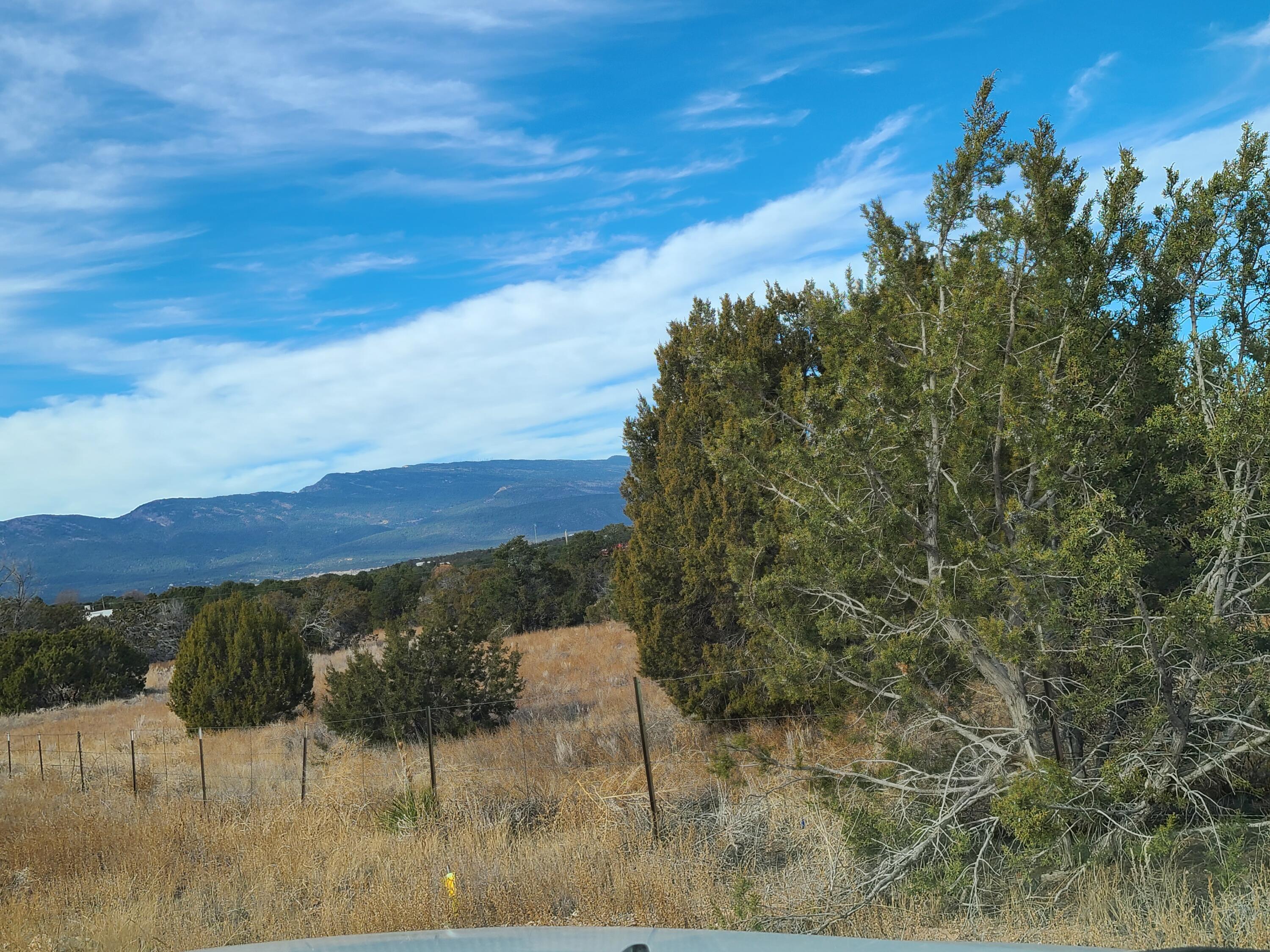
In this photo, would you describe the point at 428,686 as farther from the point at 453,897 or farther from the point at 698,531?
the point at 453,897

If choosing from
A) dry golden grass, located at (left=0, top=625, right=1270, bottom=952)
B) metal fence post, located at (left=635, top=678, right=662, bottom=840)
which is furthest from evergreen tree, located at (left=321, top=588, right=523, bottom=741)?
metal fence post, located at (left=635, top=678, right=662, bottom=840)

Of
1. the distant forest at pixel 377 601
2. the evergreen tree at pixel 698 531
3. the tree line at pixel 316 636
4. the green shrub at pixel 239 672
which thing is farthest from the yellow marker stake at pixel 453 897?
the distant forest at pixel 377 601

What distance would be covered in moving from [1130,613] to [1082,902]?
5.75ft

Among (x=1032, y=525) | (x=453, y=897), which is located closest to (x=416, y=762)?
(x=453, y=897)

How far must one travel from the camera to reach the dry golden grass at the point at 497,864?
15.4ft

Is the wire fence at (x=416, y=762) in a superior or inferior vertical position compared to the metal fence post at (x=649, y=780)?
inferior

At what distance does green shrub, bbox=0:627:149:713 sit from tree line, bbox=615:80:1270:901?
959 inches

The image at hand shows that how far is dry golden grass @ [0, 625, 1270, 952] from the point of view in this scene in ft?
15.4

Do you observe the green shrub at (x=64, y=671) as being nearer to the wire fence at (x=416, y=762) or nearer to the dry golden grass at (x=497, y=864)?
the wire fence at (x=416, y=762)

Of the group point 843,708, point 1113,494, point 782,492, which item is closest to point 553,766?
point 843,708

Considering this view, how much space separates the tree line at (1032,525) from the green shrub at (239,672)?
14045mm

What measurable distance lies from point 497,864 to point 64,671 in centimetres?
2379

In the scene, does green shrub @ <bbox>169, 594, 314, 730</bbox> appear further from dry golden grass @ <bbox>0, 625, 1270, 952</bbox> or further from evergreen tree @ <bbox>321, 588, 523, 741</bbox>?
dry golden grass @ <bbox>0, 625, 1270, 952</bbox>

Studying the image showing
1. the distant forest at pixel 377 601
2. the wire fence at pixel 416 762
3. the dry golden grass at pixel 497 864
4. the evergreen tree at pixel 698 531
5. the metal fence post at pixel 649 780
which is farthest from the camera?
the distant forest at pixel 377 601
